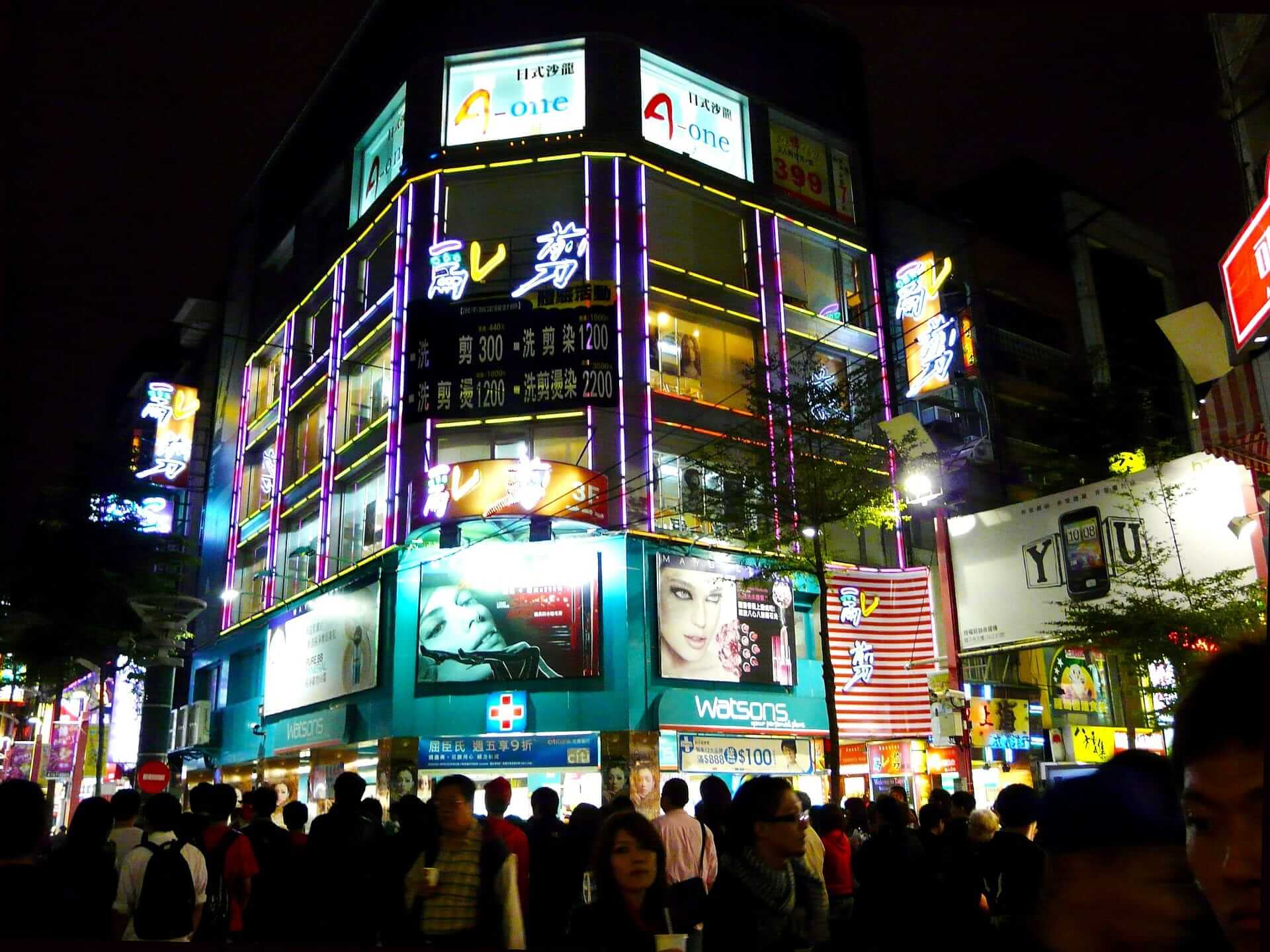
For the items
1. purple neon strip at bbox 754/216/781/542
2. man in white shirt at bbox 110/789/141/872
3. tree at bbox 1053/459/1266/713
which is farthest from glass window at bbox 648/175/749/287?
man in white shirt at bbox 110/789/141/872

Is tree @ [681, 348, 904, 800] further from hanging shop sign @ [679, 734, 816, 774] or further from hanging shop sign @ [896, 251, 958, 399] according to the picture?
hanging shop sign @ [896, 251, 958, 399]

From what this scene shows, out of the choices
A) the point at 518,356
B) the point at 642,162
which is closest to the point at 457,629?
the point at 518,356

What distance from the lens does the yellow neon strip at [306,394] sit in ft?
79.2

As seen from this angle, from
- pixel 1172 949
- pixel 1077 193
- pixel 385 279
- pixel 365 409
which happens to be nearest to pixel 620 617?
pixel 365 409

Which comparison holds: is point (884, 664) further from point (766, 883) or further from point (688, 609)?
point (766, 883)

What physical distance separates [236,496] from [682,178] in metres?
16.1

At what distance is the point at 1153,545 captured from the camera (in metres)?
14.1

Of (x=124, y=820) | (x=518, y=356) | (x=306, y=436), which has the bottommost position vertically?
(x=124, y=820)

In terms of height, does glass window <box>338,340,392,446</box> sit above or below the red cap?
above

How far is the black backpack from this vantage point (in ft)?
14.8

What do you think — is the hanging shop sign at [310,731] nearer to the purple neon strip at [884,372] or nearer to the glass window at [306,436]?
the glass window at [306,436]

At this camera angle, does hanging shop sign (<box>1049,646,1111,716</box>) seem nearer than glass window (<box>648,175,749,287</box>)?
No

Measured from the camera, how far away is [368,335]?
21891mm

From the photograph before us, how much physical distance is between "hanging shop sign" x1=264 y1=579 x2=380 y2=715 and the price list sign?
4253 millimetres
